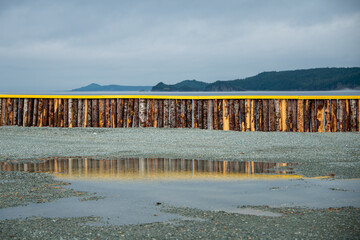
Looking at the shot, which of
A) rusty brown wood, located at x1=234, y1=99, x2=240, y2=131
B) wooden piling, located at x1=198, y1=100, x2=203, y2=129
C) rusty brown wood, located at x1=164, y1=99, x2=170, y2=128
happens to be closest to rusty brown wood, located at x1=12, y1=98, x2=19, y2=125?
rusty brown wood, located at x1=164, y1=99, x2=170, y2=128

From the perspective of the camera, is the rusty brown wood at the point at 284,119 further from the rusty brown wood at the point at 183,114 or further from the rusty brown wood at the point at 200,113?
the rusty brown wood at the point at 183,114

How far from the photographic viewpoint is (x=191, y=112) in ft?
61.9

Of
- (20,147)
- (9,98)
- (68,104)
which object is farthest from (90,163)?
(9,98)

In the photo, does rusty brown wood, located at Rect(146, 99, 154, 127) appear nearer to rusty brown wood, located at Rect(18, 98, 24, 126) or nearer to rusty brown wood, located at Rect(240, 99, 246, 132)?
rusty brown wood, located at Rect(240, 99, 246, 132)

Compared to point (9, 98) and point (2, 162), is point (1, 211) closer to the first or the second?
point (2, 162)

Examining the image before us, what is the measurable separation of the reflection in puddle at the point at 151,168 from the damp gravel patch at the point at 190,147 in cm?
61

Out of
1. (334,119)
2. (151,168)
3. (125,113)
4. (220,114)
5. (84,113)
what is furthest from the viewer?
(84,113)

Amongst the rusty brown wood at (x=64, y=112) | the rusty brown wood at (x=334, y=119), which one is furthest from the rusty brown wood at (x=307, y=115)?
the rusty brown wood at (x=64, y=112)

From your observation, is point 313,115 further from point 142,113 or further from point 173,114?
point 142,113

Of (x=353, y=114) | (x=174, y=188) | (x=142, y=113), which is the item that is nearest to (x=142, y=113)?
(x=142, y=113)

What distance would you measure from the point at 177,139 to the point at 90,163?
551 centimetres

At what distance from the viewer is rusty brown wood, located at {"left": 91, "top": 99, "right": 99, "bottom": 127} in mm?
19188

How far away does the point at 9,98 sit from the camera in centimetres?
1998

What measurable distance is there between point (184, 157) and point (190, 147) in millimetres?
2152
